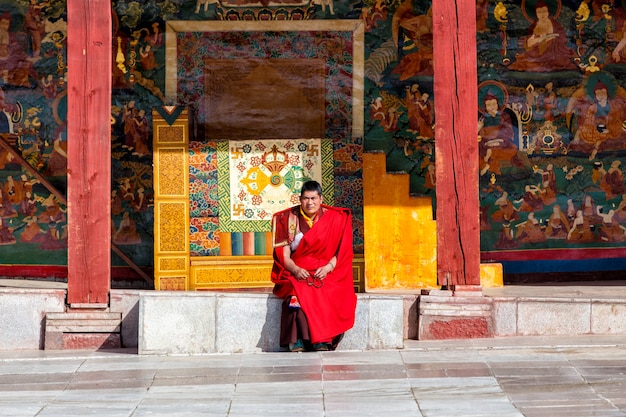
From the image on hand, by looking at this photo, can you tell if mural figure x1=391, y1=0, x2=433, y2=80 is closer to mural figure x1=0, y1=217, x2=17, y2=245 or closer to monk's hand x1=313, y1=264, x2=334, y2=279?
monk's hand x1=313, y1=264, x2=334, y2=279

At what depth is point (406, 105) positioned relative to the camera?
14.0 metres

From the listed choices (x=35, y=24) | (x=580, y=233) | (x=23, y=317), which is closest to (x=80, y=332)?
(x=23, y=317)

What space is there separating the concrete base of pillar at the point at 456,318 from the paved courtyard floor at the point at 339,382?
0.16 metres

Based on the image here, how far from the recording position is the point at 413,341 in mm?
10008

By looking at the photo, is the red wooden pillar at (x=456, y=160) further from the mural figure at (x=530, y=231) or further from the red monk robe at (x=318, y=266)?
the mural figure at (x=530, y=231)

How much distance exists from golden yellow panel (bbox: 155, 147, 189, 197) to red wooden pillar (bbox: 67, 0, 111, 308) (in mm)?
2715

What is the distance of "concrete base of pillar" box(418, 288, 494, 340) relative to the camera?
10016 mm

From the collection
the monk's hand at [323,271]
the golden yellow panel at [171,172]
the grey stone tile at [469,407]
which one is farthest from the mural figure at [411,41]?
the grey stone tile at [469,407]

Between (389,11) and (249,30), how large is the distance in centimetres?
170

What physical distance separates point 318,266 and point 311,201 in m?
0.55

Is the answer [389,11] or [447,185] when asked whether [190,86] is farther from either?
[447,185]

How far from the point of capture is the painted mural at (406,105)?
547 inches

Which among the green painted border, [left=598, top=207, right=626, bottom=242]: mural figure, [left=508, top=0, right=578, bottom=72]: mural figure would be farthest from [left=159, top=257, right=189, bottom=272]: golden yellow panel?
[left=598, top=207, right=626, bottom=242]: mural figure

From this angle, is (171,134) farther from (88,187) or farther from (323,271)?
(323,271)
